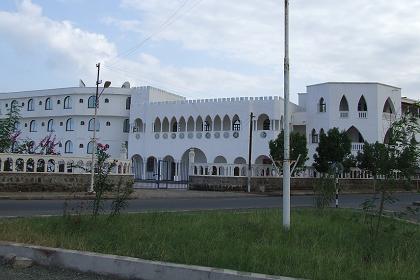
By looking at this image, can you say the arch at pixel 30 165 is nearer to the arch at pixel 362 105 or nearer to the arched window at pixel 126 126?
the arch at pixel 362 105

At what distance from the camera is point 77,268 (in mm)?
7051

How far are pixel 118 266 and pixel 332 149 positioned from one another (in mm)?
35252

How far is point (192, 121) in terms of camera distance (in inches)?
2144

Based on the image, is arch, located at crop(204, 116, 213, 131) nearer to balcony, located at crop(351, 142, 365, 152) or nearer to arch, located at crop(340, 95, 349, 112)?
arch, located at crop(340, 95, 349, 112)

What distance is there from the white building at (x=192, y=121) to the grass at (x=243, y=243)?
2795 cm

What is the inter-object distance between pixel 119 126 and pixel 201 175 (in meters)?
24.3

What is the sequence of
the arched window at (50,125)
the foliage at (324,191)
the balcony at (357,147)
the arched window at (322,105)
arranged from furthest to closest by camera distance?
the arched window at (50,125)
the arched window at (322,105)
the balcony at (357,147)
the foliage at (324,191)

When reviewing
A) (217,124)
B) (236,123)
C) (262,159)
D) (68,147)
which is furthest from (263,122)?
(68,147)

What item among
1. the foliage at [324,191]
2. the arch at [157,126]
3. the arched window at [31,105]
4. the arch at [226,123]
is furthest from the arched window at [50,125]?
the foliage at [324,191]

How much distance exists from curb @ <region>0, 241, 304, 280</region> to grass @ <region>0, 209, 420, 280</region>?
1.21ft

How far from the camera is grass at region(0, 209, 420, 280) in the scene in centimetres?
671

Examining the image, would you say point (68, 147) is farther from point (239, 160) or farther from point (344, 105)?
point (344, 105)

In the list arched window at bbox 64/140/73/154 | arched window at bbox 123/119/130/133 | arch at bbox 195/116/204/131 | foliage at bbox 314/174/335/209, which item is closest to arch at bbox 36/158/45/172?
foliage at bbox 314/174/335/209

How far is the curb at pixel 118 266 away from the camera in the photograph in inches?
242
